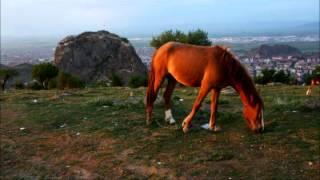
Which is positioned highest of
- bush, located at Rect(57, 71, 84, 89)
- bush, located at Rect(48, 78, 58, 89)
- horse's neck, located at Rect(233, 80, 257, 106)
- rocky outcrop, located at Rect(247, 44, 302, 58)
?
horse's neck, located at Rect(233, 80, 257, 106)

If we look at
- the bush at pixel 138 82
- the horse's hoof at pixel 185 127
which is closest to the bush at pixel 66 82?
the bush at pixel 138 82

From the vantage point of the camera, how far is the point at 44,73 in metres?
33.2

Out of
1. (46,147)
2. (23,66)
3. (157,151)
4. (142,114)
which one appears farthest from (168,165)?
(23,66)

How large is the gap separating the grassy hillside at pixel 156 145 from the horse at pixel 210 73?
16.0 inches

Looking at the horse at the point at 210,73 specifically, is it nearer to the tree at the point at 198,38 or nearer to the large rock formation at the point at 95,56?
the tree at the point at 198,38

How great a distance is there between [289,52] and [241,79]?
75.2 metres

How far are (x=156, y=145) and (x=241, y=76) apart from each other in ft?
6.92

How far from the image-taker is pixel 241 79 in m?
9.43

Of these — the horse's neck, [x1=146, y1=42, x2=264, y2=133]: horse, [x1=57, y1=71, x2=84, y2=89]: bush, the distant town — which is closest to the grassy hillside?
[x1=146, y1=42, x2=264, y2=133]: horse

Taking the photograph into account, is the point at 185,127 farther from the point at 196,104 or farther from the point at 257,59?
the point at 257,59

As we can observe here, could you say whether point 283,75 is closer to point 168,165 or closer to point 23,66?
point 168,165

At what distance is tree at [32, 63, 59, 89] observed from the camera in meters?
32.9

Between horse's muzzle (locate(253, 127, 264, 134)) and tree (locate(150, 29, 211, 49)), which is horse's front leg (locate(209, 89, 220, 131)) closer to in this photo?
horse's muzzle (locate(253, 127, 264, 134))

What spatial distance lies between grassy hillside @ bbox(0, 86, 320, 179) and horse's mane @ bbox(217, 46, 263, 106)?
28.5 inches
